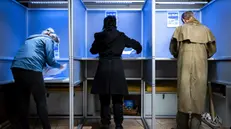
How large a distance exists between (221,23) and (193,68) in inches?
30.6

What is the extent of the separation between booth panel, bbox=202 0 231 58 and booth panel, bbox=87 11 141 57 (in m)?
1.06

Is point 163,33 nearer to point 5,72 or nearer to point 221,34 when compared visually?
point 221,34

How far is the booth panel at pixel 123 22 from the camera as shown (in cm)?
351

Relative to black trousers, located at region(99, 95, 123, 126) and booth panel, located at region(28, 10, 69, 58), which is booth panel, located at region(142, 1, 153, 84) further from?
booth panel, located at region(28, 10, 69, 58)

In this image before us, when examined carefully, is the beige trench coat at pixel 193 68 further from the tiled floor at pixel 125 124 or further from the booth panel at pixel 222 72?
the tiled floor at pixel 125 124

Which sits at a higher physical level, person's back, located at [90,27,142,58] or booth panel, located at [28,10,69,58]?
booth panel, located at [28,10,69,58]

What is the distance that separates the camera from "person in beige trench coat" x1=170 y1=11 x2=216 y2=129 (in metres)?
2.48

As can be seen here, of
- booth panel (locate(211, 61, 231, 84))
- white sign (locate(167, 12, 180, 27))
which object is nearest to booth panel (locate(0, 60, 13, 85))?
white sign (locate(167, 12, 180, 27))

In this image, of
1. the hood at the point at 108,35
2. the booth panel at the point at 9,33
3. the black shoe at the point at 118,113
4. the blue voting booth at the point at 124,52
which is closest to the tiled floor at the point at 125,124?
the blue voting booth at the point at 124,52

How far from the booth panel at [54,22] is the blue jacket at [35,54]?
35.4 inches

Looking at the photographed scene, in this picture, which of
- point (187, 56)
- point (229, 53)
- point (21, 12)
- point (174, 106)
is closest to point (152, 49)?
point (187, 56)

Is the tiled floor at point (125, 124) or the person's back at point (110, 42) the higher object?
the person's back at point (110, 42)

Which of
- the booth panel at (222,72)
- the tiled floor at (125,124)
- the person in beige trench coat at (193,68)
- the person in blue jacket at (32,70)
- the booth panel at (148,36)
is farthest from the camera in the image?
the tiled floor at (125,124)

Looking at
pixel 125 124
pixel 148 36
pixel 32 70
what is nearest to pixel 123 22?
pixel 148 36
